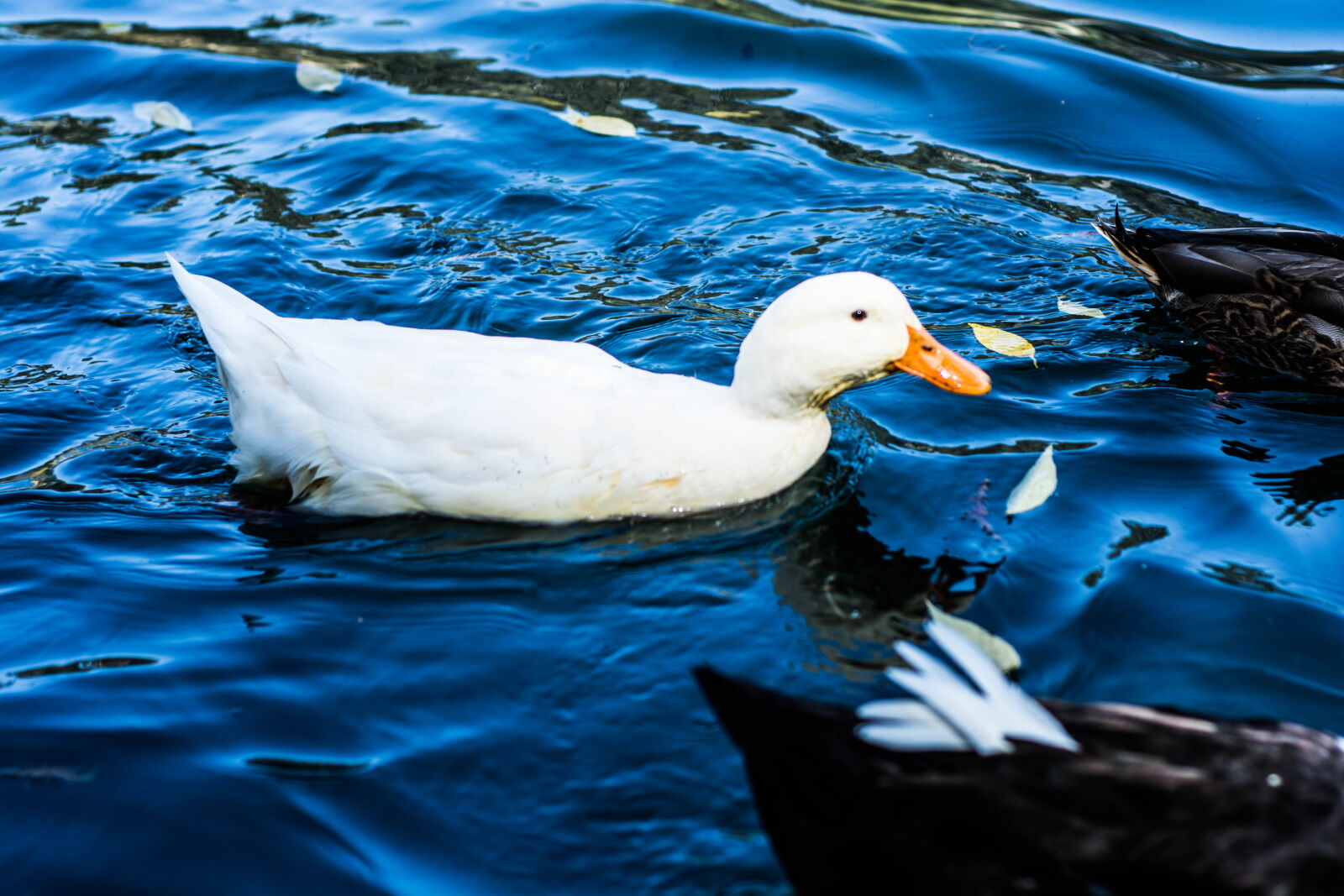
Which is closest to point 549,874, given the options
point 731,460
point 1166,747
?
point 1166,747

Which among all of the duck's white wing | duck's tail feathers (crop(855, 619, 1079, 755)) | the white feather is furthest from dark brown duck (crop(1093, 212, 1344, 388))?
the white feather

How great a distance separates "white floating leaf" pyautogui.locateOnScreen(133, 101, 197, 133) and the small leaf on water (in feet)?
18.0

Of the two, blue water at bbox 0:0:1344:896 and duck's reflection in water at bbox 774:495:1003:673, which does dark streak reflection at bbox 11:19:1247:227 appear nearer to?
blue water at bbox 0:0:1344:896

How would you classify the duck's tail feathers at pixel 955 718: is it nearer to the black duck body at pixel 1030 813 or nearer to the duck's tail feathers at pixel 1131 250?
the black duck body at pixel 1030 813

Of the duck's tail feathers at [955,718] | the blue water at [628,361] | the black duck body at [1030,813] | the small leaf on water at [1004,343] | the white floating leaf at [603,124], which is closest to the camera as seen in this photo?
the black duck body at [1030,813]

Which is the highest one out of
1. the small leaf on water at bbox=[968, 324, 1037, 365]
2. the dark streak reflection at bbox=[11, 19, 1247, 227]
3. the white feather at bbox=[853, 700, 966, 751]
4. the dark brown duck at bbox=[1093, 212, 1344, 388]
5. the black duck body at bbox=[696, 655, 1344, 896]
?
the dark streak reflection at bbox=[11, 19, 1247, 227]

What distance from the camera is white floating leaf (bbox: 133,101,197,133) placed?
26.9 feet

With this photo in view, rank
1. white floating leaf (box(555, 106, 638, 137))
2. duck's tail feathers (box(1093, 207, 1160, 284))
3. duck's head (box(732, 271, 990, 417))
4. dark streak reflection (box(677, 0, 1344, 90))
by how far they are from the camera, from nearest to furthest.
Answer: duck's head (box(732, 271, 990, 417)) < duck's tail feathers (box(1093, 207, 1160, 284)) < white floating leaf (box(555, 106, 638, 137)) < dark streak reflection (box(677, 0, 1344, 90))

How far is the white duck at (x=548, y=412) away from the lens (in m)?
4.12

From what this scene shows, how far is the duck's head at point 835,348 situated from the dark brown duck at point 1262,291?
6.28ft

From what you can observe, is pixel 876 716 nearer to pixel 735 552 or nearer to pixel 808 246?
pixel 735 552

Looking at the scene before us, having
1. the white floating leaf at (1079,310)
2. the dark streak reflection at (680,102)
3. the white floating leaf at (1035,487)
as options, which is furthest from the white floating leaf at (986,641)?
the dark streak reflection at (680,102)

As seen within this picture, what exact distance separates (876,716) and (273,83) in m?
7.58

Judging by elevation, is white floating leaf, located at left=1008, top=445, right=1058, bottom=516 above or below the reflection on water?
below
